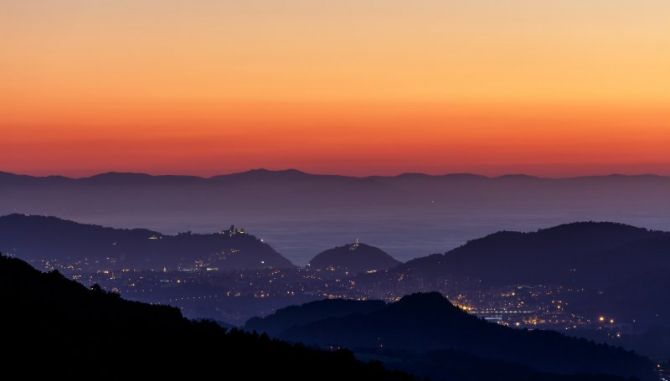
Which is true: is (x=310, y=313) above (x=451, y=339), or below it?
above

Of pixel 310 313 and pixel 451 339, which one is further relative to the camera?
pixel 310 313

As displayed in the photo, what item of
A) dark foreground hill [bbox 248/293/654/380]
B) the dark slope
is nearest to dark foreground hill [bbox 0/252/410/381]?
dark foreground hill [bbox 248/293/654/380]

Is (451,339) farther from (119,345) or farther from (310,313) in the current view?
(119,345)

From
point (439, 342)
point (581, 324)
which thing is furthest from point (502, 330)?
point (581, 324)

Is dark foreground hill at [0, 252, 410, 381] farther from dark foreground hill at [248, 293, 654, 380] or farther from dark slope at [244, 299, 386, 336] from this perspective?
dark slope at [244, 299, 386, 336]

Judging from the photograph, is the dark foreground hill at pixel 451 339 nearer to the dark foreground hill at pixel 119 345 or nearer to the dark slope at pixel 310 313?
the dark slope at pixel 310 313

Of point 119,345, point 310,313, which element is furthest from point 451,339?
point 119,345
